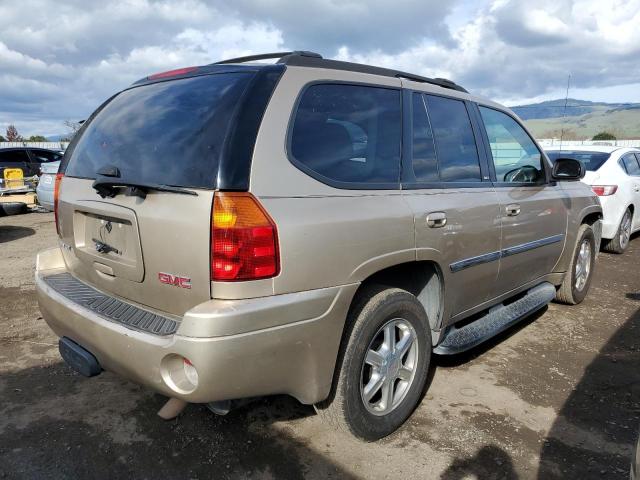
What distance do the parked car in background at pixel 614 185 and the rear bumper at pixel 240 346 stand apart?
6159 millimetres

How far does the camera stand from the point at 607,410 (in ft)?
9.73

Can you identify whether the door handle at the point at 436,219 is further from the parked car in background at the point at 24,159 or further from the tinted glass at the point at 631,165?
the parked car in background at the point at 24,159

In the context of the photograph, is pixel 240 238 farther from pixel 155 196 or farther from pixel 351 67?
pixel 351 67

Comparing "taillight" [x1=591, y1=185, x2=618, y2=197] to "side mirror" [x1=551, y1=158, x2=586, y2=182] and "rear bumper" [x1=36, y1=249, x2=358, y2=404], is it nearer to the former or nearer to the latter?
"side mirror" [x1=551, y1=158, x2=586, y2=182]

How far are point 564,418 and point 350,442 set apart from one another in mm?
1295

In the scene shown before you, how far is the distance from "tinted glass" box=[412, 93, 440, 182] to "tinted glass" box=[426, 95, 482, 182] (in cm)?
6

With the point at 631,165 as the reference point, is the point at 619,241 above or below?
below

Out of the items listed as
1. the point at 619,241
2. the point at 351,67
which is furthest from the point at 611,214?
the point at 351,67

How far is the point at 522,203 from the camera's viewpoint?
3561mm

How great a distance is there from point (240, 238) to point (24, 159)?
14372mm

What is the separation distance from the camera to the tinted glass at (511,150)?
11.7 feet

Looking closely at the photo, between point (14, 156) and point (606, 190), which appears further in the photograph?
point (14, 156)

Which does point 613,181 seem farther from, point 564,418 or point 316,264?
point 316,264

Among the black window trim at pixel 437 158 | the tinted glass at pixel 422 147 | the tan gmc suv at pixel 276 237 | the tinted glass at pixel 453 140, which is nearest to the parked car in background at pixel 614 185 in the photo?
the black window trim at pixel 437 158
